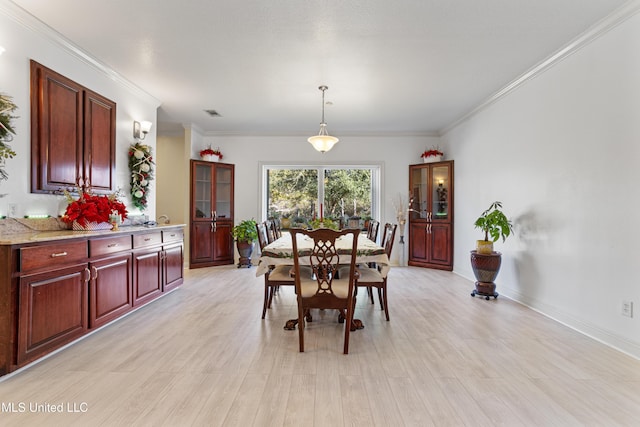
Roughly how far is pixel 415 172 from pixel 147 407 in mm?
5701

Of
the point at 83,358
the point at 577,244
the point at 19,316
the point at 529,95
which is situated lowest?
the point at 83,358

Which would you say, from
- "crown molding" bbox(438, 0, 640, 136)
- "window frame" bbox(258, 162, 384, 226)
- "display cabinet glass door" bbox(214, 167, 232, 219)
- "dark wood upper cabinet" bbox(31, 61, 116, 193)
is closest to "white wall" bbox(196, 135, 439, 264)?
"window frame" bbox(258, 162, 384, 226)

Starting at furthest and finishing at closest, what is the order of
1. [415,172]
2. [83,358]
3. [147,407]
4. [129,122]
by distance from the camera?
1. [415,172]
2. [129,122]
3. [83,358]
4. [147,407]

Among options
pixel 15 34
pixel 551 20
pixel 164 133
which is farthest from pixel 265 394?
pixel 164 133

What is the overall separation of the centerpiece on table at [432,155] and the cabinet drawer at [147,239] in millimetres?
4740

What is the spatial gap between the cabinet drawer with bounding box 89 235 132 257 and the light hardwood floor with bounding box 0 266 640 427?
28.2 inches

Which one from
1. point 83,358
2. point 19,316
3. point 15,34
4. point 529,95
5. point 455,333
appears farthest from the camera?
point 529,95

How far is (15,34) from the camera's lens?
257 centimetres

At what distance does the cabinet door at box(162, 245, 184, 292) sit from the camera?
3877 mm

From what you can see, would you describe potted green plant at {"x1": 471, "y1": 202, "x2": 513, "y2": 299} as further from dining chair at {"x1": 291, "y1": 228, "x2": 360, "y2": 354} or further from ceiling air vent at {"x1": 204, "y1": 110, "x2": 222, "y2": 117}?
ceiling air vent at {"x1": 204, "y1": 110, "x2": 222, "y2": 117}

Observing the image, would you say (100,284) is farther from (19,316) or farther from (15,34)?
(15,34)

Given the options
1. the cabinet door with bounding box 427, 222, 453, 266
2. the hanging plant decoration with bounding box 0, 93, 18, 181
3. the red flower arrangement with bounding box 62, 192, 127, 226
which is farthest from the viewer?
the cabinet door with bounding box 427, 222, 453, 266

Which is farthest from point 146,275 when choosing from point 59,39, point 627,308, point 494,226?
point 627,308

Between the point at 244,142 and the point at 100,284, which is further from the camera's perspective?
the point at 244,142
